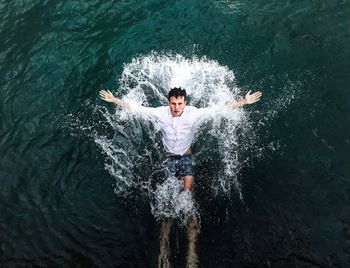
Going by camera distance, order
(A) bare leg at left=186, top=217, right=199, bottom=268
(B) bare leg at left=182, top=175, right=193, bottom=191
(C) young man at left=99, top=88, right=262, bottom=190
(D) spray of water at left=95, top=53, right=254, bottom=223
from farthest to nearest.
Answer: (D) spray of water at left=95, top=53, right=254, bottom=223 < (B) bare leg at left=182, top=175, right=193, bottom=191 < (C) young man at left=99, top=88, right=262, bottom=190 < (A) bare leg at left=186, top=217, right=199, bottom=268

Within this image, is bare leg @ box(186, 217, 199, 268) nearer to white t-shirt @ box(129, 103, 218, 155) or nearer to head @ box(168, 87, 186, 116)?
white t-shirt @ box(129, 103, 218, 155)

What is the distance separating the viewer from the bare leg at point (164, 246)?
8.04 m

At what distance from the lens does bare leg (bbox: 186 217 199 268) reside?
7.99 m

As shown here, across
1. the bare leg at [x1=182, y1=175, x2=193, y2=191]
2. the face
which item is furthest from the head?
the bare leg at [x1=182, y1=175, x2=193, y2=191]

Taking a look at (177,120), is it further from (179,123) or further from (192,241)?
(192,241)

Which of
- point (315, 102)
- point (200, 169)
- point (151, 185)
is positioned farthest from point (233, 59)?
point (151, 185)

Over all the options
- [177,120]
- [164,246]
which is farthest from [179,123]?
[164,246]

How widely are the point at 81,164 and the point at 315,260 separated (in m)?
5.73

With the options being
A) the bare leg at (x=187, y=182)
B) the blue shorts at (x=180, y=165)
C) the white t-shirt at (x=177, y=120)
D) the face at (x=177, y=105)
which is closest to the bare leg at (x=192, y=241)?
the bare leg at (x=187, y=182)

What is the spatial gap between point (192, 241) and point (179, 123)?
249 centimetres

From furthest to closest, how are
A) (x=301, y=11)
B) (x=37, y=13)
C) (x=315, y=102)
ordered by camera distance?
(x=37, y=13) → (x=301, y=11) → (x=315, y=102)

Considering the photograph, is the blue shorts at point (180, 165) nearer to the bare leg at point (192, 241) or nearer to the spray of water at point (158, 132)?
the spray of water at point (158, 132)

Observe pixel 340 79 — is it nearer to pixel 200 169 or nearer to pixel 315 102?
pixel 315 102

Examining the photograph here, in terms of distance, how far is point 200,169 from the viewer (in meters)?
9.80
